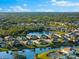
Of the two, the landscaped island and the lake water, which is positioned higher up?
the landscaped island

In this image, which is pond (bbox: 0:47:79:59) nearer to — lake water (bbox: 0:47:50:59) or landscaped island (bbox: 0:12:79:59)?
lake water (bbox: 0:47:50:59)

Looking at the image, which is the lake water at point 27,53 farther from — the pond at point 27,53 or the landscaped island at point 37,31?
the landscaped island at point 37,31

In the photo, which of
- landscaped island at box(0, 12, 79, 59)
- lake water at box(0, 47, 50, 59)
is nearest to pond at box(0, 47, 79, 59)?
lake water at box(0, 47, 50, 59)

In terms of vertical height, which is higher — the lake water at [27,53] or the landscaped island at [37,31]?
the landscaped island at [37,31]

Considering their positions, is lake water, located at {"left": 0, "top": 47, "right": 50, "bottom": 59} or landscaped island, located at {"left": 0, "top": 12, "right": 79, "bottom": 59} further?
landscaped island, located at {"left": 0, "top": 12, "right": 79, "bottom": 59}

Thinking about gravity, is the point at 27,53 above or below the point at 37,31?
below

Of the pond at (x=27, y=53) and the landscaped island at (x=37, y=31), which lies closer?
the pond at (x=27, y=53)

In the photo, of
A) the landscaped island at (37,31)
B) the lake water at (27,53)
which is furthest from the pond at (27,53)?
the landscaped island at (37,31)

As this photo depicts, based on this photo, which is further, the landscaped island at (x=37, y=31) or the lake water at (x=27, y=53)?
the landscaped island at (x=37, y=31)

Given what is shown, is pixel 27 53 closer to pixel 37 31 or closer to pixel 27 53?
pixel 27 53

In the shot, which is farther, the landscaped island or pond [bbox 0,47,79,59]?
the landscaped island

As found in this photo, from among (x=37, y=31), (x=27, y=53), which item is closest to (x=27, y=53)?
(x=27, y=53)

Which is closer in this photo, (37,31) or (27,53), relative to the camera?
(27,53)
